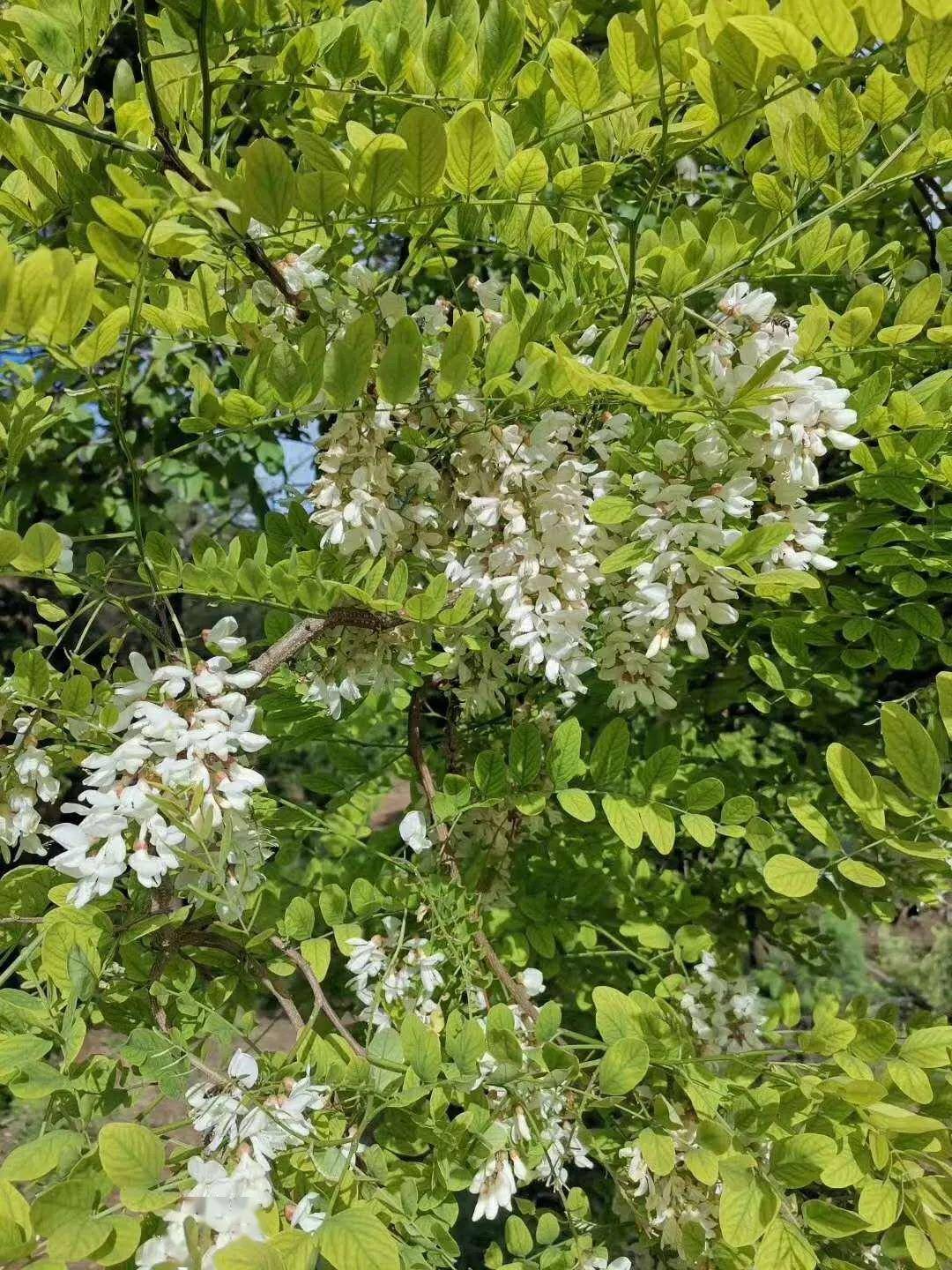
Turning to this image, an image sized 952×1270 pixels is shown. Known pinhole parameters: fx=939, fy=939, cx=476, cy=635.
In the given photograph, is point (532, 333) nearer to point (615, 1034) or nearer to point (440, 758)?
point (615, 1034)

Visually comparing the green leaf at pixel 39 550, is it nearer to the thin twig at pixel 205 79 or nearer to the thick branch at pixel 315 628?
the thick branch at pixel 315 628

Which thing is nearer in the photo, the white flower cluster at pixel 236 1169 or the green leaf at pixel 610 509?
the white flower cluster at pixel 236 1169

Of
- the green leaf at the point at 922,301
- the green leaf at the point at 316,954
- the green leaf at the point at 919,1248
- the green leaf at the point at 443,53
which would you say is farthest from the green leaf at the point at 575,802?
the green leaf at the point at 443,53

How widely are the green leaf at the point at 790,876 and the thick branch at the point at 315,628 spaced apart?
0.37 meters

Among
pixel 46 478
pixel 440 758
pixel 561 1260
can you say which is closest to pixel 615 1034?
pixel 561 1260

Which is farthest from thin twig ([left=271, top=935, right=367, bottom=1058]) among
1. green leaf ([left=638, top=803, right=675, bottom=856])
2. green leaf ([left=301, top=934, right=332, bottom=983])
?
green leaf ([left=638, top=803, right=675, bottom=856])

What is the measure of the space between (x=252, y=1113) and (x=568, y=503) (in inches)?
20.7

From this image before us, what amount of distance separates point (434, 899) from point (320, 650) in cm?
28

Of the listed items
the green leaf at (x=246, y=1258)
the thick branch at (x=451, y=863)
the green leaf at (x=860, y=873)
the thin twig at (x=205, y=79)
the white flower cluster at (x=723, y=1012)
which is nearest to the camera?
the green leaf at (x=246, y=1258)

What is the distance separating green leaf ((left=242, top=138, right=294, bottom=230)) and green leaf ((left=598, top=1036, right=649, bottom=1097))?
620 mm

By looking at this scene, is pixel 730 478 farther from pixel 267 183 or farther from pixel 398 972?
pixel 398 972

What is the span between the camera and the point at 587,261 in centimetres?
84

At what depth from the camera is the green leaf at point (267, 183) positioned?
0.55 metres

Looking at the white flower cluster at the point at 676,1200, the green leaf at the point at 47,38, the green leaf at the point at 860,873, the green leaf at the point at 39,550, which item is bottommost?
the white flower cluster at the point at 676,1200
